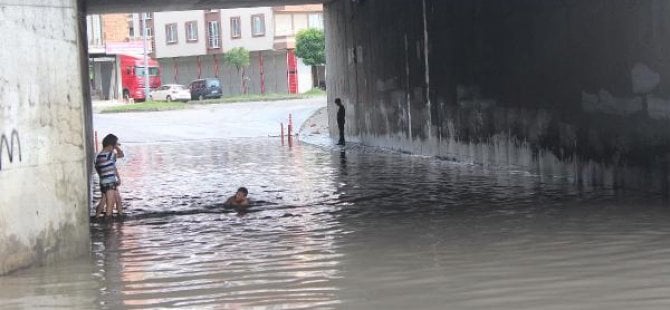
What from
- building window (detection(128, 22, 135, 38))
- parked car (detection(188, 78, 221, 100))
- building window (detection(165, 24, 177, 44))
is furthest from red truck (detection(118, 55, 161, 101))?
building window (detection(128, 22, 135, 38))

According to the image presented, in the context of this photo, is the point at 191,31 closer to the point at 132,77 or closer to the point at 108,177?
the point at 132,77

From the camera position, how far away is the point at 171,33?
80.2 m

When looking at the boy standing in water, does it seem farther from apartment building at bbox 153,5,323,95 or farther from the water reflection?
apartment building at bbox 153,5,323,95

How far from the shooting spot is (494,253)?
9.98 meters

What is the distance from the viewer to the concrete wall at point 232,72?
72000 millimetres

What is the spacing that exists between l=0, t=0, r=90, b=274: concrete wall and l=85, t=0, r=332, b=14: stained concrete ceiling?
2033 centimetres

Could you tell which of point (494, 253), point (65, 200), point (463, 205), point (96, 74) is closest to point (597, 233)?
point (494, 253)

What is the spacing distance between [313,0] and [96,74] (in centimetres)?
4443

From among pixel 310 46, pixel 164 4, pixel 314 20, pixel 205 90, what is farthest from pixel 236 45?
pixel 164 4

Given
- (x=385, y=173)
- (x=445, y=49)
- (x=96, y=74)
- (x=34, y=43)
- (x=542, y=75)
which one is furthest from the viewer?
(x=96, y=74)

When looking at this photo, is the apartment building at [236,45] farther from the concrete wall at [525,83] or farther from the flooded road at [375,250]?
the flooded road at [375,250]

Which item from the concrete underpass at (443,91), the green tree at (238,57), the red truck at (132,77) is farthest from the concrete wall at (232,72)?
the concrete underpass at (443,91)

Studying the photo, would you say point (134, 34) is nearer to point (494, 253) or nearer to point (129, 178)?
point (129, 178)

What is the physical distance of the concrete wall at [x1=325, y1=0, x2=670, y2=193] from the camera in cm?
1482
